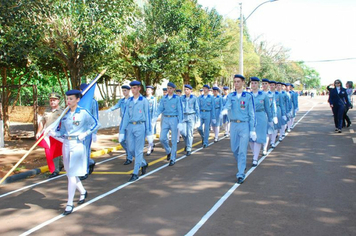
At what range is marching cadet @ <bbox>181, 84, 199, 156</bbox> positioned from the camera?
1055 cm

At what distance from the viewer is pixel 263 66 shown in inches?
2430

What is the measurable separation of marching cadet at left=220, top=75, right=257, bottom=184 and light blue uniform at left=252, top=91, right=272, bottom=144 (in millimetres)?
1605

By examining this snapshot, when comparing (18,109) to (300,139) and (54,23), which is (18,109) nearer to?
(54,23)

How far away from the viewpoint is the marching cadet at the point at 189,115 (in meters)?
10.5

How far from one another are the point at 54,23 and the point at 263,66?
5345cm

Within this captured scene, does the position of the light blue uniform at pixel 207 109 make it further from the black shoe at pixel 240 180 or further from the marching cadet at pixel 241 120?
the black shoe at pixel 240 180

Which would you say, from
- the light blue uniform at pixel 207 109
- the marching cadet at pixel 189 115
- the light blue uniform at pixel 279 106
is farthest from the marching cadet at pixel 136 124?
the light blue uniform at pixel 279 106

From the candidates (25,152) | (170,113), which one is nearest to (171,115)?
(170,113)

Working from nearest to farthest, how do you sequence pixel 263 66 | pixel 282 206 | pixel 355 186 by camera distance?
pixel 282 206 → pixel 355 186 → pixel 263 66

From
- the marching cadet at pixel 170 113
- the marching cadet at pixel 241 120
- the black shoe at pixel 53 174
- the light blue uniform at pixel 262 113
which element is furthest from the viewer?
the marching cadet at pixel 170 113

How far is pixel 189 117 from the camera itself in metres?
10.9

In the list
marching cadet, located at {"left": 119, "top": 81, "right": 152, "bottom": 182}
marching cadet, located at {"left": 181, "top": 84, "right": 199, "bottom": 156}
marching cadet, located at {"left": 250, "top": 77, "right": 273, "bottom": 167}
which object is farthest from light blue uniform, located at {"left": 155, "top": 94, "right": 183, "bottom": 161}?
marching cadet, located at {"left": 250, "top": 77, "right": 273, "bottom": 167}

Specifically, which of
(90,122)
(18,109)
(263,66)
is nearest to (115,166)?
(90,122)

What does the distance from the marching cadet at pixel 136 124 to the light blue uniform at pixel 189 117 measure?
2.82 m
